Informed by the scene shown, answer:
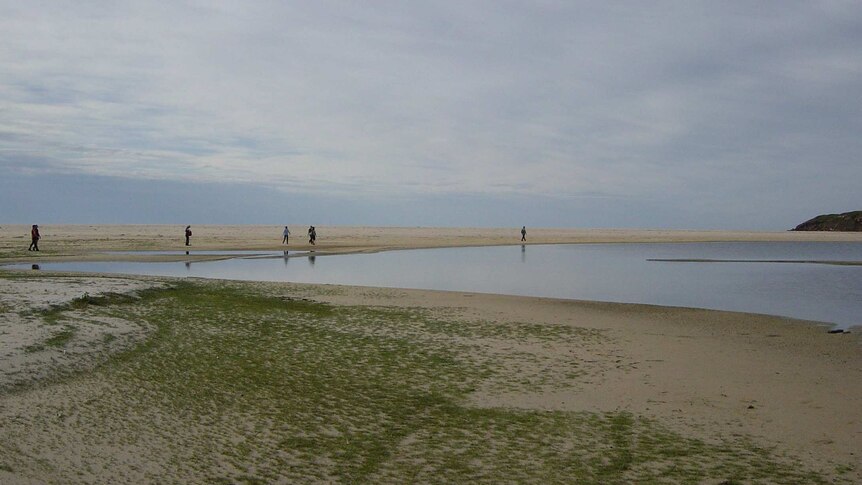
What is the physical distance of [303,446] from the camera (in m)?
7.62

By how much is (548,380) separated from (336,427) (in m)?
4.36

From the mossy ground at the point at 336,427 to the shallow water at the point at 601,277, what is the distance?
1259 cm

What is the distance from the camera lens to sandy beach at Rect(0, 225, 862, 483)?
23.2ft

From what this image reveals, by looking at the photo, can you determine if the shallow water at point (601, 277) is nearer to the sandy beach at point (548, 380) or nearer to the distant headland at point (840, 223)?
the sandy beach at point (548, 380)

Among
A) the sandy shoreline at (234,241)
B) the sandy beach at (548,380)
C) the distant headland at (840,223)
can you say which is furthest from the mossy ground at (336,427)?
the distant headland at (840,223)

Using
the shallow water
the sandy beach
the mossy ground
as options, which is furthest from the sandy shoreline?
the mossy ground

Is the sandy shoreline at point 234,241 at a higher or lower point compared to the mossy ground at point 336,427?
higher

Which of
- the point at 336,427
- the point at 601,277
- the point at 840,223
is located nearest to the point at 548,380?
the point at 336,427

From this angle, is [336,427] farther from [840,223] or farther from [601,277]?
[840,223]

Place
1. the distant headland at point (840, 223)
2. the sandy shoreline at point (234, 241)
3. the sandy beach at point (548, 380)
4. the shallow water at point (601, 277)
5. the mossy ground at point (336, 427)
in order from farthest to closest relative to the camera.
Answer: the distant headland at point (840, 223), the sandy shoreline at point (234, 241), the shallow water at point (601, 277), the sandy beach at point (548, 380), the mossy ground at point (336, 427)

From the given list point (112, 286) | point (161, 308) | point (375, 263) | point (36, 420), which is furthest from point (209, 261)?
point (36, 420)

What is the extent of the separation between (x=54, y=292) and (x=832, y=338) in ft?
67.4

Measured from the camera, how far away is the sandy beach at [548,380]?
23.2 feet

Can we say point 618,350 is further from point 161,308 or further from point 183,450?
point 161,308
